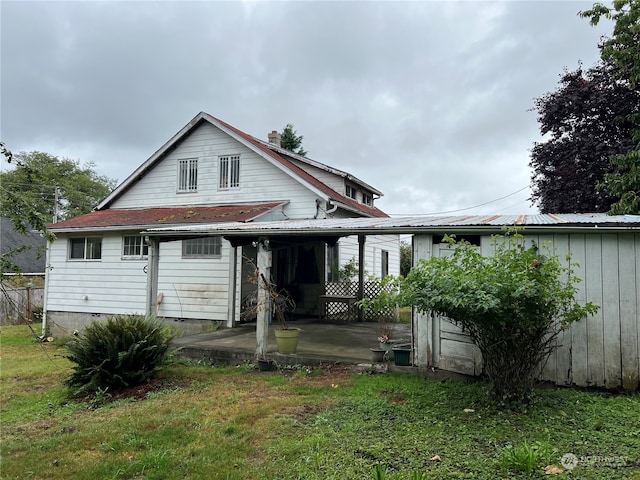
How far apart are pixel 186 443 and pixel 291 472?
1362mm

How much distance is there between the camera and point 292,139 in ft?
80.6

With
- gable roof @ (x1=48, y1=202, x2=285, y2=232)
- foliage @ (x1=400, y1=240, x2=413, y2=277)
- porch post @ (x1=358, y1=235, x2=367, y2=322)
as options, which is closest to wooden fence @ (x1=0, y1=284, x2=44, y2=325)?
gable roof @ (x1=48, y1=202, x2=285, y2=232)

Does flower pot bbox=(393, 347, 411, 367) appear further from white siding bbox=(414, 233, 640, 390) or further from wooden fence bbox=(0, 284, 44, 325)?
wooden fence bbox=(0, 284, 44, 325)

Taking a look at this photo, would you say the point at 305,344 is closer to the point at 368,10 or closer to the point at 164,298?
the point at 164,298

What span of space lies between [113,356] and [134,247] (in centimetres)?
637

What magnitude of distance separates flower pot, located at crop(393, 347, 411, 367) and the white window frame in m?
10.0

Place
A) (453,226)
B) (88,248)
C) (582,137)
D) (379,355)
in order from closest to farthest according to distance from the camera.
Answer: (453,226) → (379,355) → (88,248) → (582,137)

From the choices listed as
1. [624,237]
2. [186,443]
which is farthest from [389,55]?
[186,443]

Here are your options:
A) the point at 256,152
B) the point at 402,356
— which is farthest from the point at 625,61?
the point at 402,356

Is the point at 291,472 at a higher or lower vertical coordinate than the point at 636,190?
lower

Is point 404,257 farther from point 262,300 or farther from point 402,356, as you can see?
point 402,356

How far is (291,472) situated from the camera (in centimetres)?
349

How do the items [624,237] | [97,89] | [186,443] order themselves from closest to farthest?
[186,443] → [624,237] → [97,89]

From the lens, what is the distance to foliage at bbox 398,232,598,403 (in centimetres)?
435
